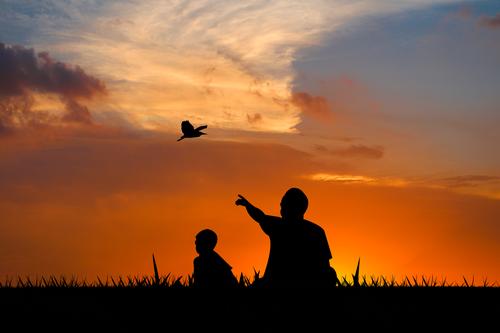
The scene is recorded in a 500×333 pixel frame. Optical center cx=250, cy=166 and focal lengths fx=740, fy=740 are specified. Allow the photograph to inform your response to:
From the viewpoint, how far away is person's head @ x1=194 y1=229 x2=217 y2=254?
13398 millimetres

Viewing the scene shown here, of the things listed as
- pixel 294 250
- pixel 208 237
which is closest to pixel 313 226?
pixel 294 250

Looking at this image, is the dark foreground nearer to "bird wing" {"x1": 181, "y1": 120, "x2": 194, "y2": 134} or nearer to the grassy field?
the grassy field

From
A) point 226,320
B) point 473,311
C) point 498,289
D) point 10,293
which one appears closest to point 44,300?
point 10,293

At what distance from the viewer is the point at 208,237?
44.0 feet

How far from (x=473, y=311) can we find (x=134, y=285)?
6499 mm

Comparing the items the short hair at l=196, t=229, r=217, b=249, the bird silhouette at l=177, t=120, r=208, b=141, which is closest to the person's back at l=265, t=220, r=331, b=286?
the short hair at l=196, t=229, r=217, b=249

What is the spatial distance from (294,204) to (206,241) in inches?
81.0

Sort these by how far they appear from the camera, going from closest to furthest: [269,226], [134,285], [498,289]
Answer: [269,226] → [134,285] → [498,289]

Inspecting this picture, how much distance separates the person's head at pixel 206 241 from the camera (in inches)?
527

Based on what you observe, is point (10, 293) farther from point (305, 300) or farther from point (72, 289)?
point (305, 300)

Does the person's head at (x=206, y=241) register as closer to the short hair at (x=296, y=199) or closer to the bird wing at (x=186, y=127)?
the short hair at (x=296, y=199)

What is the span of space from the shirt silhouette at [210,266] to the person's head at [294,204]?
171cm

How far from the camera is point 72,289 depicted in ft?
50.5

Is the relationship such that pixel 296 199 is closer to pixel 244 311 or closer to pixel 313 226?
pixel 313 226
